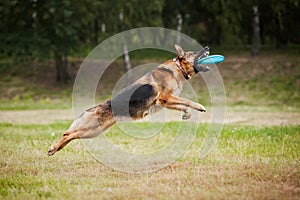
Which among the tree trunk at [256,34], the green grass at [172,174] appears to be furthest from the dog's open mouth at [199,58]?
the tree trunk at [256,34]

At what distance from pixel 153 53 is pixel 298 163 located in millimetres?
30810

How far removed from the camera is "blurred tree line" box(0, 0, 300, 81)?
32844 mm

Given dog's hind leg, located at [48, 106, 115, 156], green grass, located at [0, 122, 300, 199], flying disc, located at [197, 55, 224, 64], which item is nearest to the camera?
green grass, located at [0, 122, 300, 199]

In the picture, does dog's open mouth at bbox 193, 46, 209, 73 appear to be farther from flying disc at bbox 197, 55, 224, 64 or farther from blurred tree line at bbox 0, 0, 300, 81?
blurred tree line at bbox 0, 0, 300, 81

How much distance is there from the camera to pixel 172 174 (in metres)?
7.16

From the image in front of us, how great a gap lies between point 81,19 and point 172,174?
2847 centimetres

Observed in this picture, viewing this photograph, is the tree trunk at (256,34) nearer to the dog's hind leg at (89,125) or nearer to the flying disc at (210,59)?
the flying disc at (210,59)

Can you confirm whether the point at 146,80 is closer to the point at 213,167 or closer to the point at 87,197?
the point at 213,167

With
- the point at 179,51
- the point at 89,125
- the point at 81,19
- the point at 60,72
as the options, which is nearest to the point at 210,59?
the point at 179,51

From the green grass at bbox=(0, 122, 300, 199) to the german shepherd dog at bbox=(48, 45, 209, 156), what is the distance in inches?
26.1

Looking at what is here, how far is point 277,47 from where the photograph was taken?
36.9m

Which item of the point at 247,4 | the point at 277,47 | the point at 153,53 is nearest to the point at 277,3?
the point at 247,4

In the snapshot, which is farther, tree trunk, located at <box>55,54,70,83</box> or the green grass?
tree trunk, located at <box>55,54,70,83</box>

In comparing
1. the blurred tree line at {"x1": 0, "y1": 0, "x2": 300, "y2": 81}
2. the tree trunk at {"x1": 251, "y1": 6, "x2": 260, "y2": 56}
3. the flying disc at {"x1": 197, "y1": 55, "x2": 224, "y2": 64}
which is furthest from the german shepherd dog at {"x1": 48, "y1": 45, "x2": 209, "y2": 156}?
the tree trunk at {"x1": 251, "y1": 6, "x2": 260, "y2": 56}
